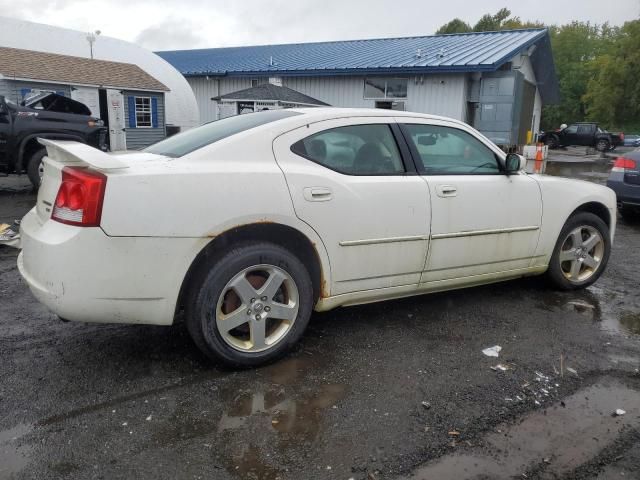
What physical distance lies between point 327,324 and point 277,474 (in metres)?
1.72

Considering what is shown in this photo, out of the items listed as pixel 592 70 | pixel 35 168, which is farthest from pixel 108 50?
pixel 592 70

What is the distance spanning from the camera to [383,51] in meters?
23.7

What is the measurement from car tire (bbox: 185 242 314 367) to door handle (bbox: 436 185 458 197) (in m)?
1.15

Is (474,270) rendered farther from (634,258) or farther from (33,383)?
(634,258)

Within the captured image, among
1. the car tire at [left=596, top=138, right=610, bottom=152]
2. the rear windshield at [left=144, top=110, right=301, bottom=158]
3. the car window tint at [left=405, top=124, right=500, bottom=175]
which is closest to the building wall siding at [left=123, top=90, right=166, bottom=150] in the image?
the rear windshield at [left=144, top=110, right=301, bottom=158]

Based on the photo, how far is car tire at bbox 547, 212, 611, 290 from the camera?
4594 mm

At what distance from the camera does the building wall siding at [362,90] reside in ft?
64.2

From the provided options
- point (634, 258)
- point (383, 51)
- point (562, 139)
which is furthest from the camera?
point (562, 139)

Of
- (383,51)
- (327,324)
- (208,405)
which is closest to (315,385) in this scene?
(208,405)

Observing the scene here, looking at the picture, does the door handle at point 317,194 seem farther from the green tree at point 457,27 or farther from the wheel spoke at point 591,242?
the green tree at point 457,27

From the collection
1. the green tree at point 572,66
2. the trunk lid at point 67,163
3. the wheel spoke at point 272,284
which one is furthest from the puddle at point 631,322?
the green tree at point 572,66

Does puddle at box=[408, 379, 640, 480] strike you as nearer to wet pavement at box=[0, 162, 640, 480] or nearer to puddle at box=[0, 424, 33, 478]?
wet pavement at box=[0, 162, 640, 480]

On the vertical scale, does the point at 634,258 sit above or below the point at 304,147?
below

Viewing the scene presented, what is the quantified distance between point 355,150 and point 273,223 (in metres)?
0.83
